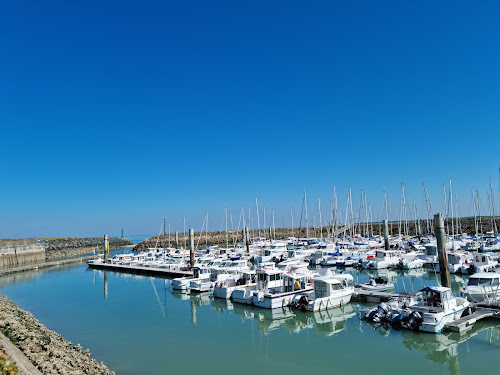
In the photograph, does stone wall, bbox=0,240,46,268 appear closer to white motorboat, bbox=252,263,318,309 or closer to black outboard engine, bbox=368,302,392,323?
white motorboat, bbox=252,263,318,309

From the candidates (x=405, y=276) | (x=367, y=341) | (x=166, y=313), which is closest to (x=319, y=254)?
(x=405, y=276)

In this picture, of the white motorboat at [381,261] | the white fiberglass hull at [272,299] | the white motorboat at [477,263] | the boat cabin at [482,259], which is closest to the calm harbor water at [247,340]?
the white fiberglass hull at [272,299]

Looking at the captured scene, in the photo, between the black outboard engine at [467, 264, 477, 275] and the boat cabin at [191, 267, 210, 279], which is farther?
the boat cabin at [191, 267, 210, 279]

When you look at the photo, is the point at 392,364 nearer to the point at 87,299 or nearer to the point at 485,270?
the point at 485,270

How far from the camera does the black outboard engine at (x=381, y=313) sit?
69.1 ft

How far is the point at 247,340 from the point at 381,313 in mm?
7803

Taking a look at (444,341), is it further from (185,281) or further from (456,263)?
(456,263)

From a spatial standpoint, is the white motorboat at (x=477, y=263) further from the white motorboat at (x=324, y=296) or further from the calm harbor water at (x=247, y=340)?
the white motorboat at (x=324, y=296)

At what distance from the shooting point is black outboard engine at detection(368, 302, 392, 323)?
829 inches

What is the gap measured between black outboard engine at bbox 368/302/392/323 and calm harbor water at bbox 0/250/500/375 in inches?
22.2

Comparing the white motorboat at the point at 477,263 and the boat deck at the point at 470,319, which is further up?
the white motorboat at the point at 477,263

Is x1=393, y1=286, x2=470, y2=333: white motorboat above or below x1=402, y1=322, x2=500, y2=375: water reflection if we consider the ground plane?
above

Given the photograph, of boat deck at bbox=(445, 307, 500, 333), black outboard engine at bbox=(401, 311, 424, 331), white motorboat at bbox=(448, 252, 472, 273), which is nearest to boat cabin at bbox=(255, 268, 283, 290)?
black outboard engine at bbox=(401, 311, 424, 331)

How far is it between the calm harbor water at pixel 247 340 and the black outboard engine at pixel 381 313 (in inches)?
22.2
